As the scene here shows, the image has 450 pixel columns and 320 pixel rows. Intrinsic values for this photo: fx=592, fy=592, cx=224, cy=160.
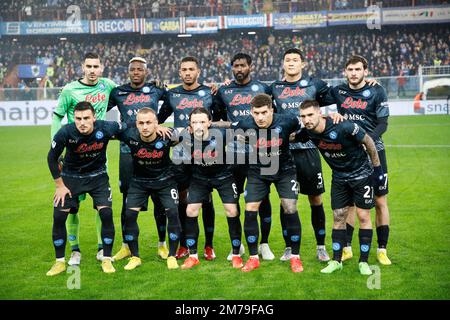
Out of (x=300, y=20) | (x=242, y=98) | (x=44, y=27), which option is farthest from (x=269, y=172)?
(x=44, y=27)

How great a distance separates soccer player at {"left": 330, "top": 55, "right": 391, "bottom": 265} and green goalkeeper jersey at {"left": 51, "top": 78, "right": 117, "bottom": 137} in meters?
3.11

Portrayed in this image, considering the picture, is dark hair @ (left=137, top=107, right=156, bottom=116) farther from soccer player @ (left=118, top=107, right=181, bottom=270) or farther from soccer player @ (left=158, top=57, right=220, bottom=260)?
soccer player @ (left=158, top=57, right=220, bottom=260)

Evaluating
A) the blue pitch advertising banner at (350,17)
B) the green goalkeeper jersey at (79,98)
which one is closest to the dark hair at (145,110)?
the green goalkeeper jersey at (79,98)

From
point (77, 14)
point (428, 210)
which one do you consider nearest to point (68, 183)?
point (428, 210)

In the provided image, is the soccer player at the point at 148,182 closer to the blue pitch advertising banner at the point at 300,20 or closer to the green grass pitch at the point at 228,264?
the green grass pitch at the point at 228,264

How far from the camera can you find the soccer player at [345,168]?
664cm

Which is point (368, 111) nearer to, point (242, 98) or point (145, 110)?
point (242, 98)

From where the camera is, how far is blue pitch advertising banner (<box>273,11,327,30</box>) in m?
37.5

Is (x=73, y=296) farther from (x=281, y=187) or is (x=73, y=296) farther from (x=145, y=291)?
(x=281, y=187)

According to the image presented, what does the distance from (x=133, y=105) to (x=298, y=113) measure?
2.16 metres

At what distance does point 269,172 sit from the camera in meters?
7.11

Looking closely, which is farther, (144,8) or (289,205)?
(144,8)
